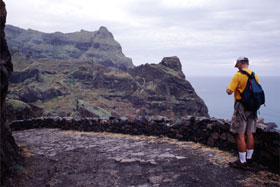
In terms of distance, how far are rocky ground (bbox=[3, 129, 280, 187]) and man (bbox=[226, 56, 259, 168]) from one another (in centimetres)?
37

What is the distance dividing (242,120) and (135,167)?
3.02 m

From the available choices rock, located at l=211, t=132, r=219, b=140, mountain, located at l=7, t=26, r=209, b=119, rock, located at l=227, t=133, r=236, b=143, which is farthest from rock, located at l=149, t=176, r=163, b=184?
mountain, located at l=7, t=26, r=209, b=119

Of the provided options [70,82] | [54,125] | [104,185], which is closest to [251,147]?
[104,185]

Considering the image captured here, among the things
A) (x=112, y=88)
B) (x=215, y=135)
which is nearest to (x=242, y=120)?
(x=215, y=135)

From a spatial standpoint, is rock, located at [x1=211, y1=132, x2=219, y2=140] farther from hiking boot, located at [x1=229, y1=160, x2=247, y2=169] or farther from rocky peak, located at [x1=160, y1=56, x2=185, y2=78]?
rocky peak, located at [x1=160, y1=56, x2=185, y2=78]

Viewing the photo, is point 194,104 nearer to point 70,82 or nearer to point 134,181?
point 70,82

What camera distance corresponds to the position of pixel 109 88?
12338 cm

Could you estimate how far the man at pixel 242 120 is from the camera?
552 centimetres

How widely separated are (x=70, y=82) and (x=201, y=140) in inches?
4550

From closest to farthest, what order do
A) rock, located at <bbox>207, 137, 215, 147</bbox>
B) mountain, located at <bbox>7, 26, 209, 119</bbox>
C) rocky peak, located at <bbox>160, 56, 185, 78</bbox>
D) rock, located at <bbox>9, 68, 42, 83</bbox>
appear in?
rock, located at <bbox>207, 137, 215, 147</bbox> < mountain, located at <bbox>7, 26, 209, 119</bbox> < rock, located at <bbox>9, 68, 42, 83</bbox> < rocky peak, located at <bbox>160, 56, 185, 78</bbox>

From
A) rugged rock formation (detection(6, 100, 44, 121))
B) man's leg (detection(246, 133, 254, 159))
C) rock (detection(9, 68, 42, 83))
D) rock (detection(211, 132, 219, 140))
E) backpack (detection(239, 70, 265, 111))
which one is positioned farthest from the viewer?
rock (detection(9, 68, 42, 83))

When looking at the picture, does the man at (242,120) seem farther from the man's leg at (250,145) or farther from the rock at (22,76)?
the rock at (22,76)

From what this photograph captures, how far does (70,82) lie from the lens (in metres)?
118

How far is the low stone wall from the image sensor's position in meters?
5.58
